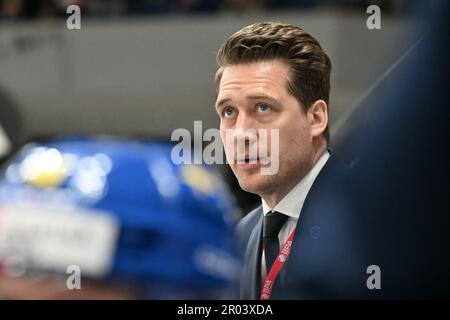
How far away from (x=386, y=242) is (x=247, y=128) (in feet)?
0.51


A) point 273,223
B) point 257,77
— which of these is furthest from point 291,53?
point 273,223

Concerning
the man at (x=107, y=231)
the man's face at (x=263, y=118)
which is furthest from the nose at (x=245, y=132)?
the man at (x=107, y=231)

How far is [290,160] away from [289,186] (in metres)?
0.02

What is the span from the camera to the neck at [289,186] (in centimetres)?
75

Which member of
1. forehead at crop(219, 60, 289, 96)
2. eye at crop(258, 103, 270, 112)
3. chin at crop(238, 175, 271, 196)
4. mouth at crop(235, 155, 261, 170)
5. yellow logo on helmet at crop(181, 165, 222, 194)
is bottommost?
yellow logo on helmet at crop(181, 165, 222, 194)

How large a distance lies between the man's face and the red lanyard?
0.05 meters

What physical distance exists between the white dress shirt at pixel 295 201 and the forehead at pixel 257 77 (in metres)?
0.08

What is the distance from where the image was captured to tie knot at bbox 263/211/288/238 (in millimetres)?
750

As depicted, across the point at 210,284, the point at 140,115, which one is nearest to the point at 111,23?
the point at 140,115

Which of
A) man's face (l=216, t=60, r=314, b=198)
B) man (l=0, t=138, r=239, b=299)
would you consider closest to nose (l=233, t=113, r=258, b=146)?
man's face (l=216, t=60, r=314, b=198)

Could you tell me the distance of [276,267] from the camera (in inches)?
29.1

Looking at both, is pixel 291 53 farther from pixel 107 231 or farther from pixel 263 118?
pixel 107 231

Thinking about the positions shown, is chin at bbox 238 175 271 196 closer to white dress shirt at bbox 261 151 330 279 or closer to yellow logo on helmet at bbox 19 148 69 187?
white dress shirt at bbox 261 151 330 279

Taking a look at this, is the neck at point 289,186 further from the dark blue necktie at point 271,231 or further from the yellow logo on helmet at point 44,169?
the yellow logo on helmet at point 44,169
